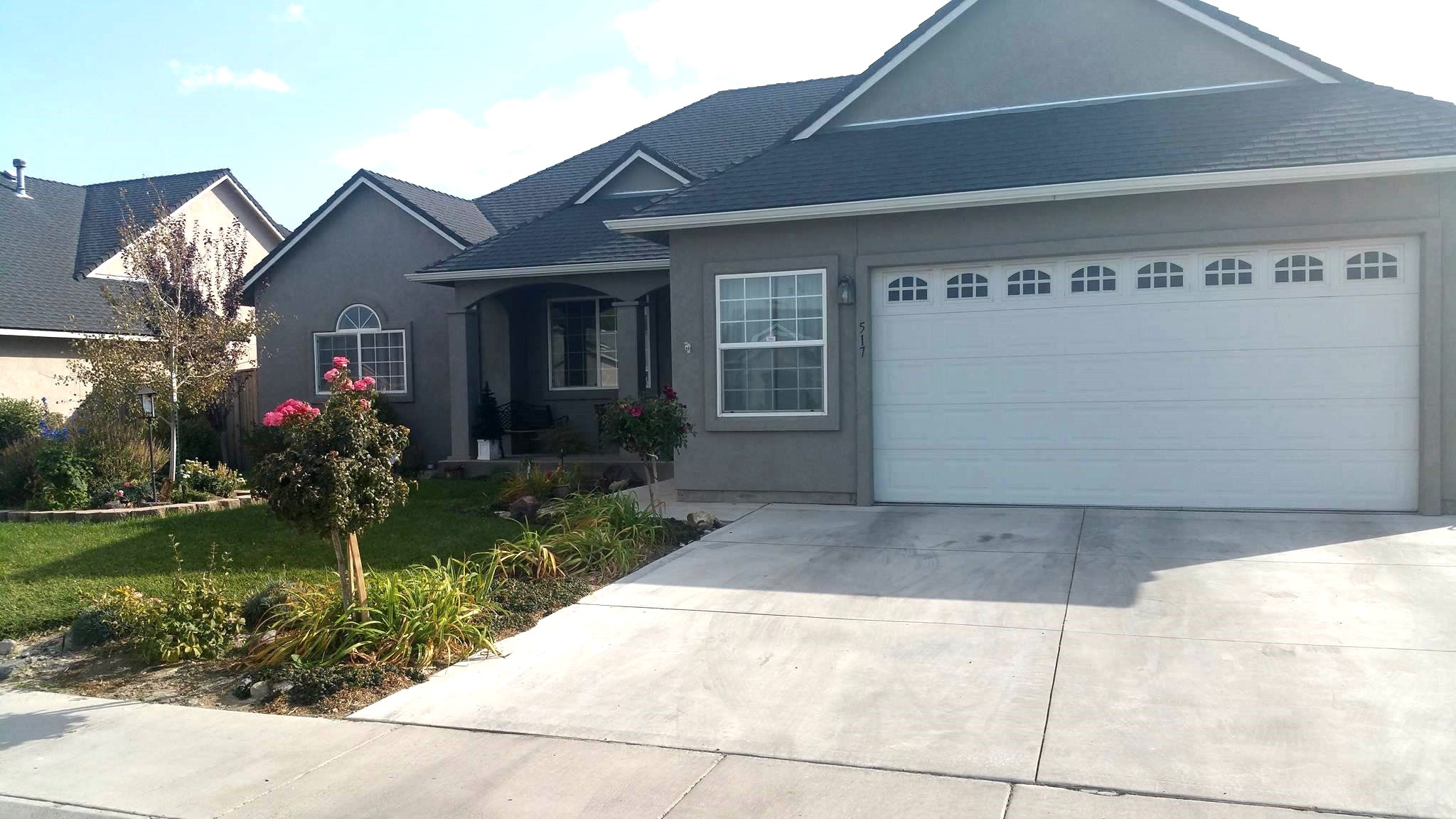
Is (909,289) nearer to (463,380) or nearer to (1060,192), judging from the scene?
(1060,192)

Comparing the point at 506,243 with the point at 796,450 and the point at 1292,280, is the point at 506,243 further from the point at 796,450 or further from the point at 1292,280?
the point at 1292,280

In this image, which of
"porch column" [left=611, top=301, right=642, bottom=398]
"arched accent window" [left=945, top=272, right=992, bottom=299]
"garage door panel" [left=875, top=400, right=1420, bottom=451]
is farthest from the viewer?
"porch column" [left=611, top=301, right=642, bottom=398]

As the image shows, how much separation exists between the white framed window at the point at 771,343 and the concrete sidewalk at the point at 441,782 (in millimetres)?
6992

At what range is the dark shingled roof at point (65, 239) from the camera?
19.2m

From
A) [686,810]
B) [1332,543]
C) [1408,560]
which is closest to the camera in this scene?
[686,810]

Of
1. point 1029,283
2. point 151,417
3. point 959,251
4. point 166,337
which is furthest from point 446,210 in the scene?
point 1029,283

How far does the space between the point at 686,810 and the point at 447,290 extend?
46.7 ft

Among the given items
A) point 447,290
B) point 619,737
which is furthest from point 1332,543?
point 447,290

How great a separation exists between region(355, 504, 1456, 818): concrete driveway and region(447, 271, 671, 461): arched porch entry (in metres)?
6.58

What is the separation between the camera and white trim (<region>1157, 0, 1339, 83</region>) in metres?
11.4

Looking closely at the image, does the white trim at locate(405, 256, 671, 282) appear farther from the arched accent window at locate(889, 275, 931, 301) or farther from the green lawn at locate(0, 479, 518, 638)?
the green lawn at locate(0, 479, 518, 638)

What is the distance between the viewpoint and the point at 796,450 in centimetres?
1192

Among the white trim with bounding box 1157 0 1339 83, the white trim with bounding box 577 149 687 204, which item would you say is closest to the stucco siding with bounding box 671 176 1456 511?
the white trim with bounding box 1157 0 1339 83

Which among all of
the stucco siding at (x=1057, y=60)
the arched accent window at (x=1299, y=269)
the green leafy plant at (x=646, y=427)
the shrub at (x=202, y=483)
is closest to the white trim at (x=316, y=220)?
the shrub at (x=202, y=483)
